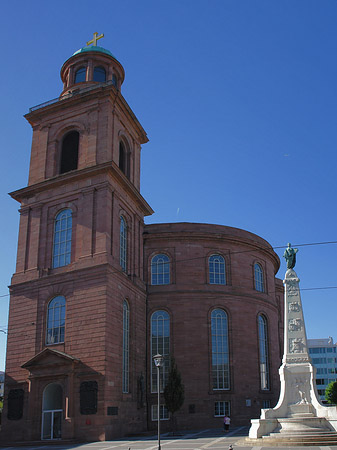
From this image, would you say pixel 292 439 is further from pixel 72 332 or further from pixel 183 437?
pixel 72 332

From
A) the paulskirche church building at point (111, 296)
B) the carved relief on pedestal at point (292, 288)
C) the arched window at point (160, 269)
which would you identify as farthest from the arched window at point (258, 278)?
the carved relief on pedestal at point (292, 288)

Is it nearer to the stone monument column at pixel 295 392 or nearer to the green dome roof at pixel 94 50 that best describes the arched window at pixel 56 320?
the stone monument column at pixel 295 392

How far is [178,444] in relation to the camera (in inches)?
954

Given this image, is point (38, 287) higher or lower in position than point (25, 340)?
higher

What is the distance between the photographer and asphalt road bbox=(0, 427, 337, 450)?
22.3m

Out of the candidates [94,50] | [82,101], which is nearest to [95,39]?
[94,50]

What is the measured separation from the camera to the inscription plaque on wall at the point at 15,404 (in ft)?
99.0

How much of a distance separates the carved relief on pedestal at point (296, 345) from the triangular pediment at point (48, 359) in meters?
12.3

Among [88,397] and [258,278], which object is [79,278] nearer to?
[88,397]

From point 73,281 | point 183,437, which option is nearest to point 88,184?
point 73,281

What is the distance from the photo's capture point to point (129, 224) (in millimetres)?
36188

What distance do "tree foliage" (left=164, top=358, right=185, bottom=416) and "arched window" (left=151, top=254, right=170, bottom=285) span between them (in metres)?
7.64

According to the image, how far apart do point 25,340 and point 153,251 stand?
11548mm

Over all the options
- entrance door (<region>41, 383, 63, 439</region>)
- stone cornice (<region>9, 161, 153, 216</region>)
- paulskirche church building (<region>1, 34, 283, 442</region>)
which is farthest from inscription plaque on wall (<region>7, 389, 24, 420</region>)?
stone cornice (<region>9, 161, 153, 216</region>)
